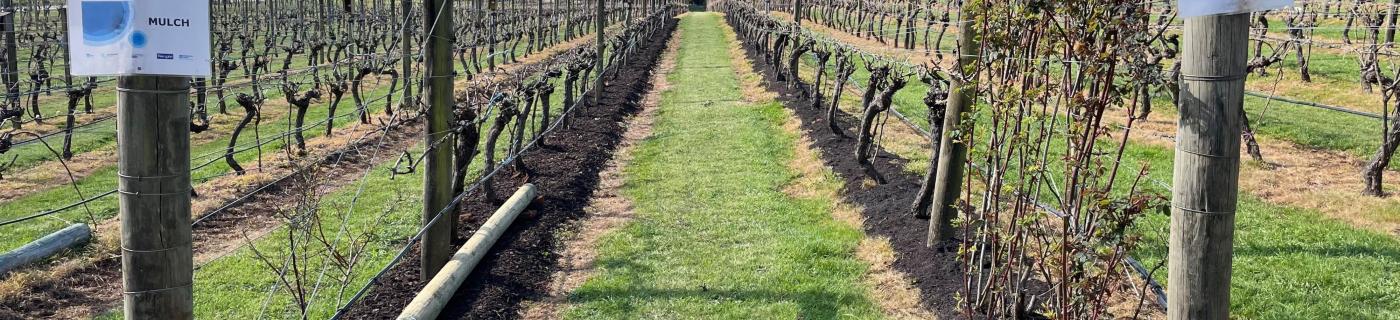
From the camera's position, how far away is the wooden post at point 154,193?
3.11 meters

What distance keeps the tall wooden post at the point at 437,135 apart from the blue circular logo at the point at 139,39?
9.57 feet

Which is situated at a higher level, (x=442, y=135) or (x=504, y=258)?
(x=442, y=135)

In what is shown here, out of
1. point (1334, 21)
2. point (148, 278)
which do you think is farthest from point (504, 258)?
point (1334, 21)

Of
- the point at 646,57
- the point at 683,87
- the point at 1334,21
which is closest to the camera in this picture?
the point at 683,87

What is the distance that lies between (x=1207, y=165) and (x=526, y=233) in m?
5.27

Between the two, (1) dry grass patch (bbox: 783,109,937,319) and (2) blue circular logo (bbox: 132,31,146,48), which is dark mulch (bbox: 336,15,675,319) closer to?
(1) dry grass patch (bbox: 783,109,937,319)

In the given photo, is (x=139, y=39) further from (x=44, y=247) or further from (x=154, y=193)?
(x=44, y=247)

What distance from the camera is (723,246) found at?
24.2 ft

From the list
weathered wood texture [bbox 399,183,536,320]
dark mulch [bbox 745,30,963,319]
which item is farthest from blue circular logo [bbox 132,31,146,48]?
dark mulch [bbox 745,30,963,319]

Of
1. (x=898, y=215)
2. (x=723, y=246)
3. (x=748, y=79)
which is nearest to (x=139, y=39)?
(x=723, y=246)

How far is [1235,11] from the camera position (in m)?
2.75

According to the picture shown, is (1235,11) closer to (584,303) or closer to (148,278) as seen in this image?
(148,278)

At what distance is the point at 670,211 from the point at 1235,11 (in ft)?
20.3

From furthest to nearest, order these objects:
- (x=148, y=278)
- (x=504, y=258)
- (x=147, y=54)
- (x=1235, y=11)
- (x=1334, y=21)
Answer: (x=1334, y=21) → (x=504, y=258) → (x=148, y=278) → (x=147, y=54) → (x=1235, y=11)
